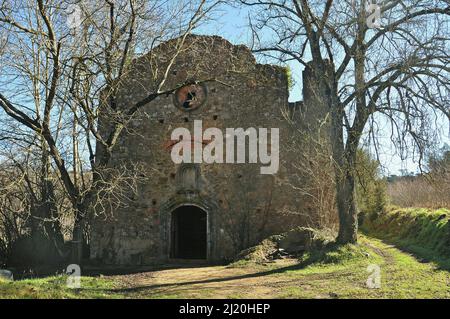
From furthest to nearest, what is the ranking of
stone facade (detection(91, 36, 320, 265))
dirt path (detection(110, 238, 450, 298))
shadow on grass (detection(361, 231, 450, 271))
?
stone facade (detection(91, 36, 320, 265)) < shadow on grass (detection(361, 231, 450, 271)) < dirt path (detection(110, 238, 450, 298))

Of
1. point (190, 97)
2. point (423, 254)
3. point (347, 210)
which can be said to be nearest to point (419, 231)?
point (423, 254)

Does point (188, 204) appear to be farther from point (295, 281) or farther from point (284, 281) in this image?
point (295, 281)

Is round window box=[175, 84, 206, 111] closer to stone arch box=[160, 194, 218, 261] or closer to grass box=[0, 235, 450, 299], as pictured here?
stone arch box=[160, 194, 218, 261]

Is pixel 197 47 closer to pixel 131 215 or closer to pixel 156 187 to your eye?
pixel 156 187

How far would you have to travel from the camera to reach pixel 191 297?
7113 mm

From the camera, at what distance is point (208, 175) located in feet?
44.7

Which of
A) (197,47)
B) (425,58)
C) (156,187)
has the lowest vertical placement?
(156,187)

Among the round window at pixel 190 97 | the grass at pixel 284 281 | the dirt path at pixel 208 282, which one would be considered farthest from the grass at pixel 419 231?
the round window at pixel 190 97

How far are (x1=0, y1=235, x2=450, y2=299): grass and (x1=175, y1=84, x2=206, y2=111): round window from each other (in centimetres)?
560

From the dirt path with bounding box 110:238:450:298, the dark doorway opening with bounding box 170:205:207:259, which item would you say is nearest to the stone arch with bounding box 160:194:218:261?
the dark doorway opening with bounding box 170:205:207:259

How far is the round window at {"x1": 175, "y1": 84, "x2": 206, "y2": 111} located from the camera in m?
14.0

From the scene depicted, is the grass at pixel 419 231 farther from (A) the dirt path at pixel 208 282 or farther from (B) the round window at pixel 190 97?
(B) the round window at pixel 190 97
